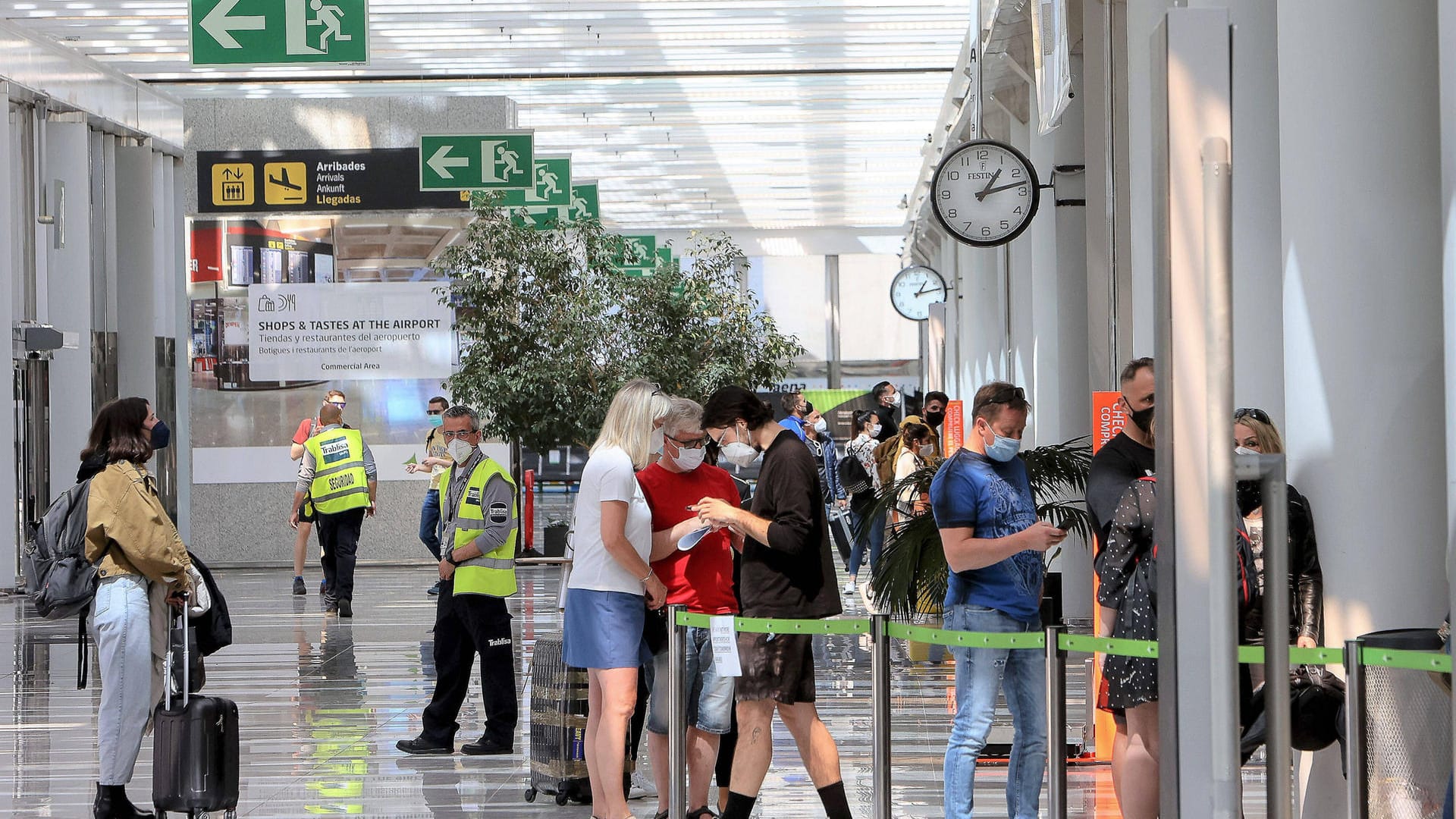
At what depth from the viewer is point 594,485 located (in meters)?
5.62

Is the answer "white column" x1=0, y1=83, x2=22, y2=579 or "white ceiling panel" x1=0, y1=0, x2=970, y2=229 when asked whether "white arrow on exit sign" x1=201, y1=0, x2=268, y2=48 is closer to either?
"white ceiling panel" x1=0, y1=0, x2=970, y2=229

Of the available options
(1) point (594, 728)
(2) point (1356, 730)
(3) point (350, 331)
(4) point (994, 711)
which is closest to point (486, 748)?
(1) point (594, 728)

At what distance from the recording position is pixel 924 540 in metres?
6.54

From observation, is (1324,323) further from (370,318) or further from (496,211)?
(370,318)

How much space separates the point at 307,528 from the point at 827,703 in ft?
26.2

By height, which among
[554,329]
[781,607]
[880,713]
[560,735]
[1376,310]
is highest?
[554,329]

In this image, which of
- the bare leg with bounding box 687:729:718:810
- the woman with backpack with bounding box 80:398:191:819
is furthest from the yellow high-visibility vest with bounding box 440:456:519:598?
the bare leg with bounding box 687:729:718:810

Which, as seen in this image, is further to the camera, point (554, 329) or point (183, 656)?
point (554, 329)

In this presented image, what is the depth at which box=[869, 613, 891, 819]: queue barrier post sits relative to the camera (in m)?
4.79

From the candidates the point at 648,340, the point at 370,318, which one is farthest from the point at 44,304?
the point at 648,340

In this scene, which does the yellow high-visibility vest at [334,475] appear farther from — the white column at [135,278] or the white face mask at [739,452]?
the white face mask at [739,452]

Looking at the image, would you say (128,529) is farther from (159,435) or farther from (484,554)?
(484,554)

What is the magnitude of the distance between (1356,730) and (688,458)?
2.72 metres

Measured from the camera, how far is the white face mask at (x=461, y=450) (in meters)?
7.81
